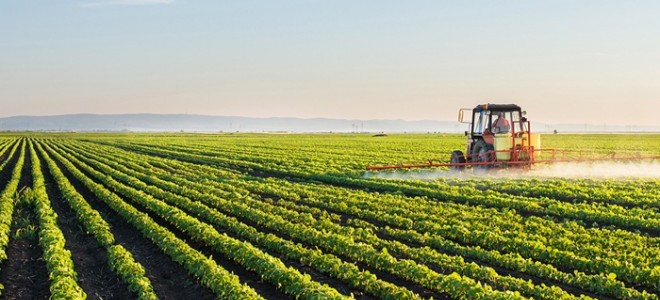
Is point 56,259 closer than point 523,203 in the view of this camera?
Yes

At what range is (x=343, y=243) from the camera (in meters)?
11.3

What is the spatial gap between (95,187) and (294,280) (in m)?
14.1

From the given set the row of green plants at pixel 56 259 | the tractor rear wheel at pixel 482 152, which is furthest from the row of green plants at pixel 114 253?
the tractor rear wheel at pixel 482 152

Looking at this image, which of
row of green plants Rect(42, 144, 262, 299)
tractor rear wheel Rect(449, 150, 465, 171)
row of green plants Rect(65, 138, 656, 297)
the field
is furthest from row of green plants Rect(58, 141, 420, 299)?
tractor rear wheel Rect(449, 150, 465, 171)

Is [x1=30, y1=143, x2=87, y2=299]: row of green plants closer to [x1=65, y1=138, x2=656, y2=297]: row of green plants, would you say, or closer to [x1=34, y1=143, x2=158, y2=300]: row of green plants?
[x1=34, y1=143, x2=158, y2=300]: row of green plants

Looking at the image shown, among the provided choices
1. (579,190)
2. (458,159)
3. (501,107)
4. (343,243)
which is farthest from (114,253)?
(458,159)

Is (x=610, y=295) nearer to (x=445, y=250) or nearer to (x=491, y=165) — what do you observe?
(x=445, y=250)

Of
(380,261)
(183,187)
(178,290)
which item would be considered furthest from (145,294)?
(183,187)

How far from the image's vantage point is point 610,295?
28.3 ft

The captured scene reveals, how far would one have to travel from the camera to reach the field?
9039mm

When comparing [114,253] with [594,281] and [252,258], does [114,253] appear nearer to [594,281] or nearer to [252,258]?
[252,258]

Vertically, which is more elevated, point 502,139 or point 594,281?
point 502,139

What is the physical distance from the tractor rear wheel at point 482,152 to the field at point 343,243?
192cm

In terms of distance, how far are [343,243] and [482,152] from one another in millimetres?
12623
